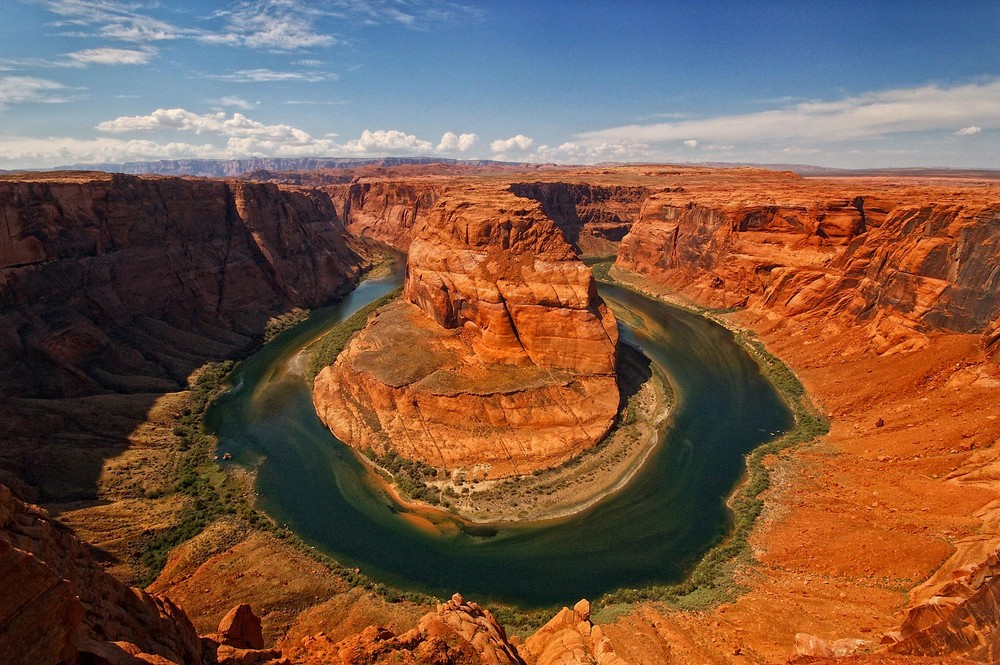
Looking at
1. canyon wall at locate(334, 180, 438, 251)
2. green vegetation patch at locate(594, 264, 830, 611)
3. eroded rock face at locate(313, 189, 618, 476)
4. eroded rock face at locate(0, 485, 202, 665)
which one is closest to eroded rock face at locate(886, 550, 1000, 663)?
green vegetation patch at locate(594, 264, 830, 611)

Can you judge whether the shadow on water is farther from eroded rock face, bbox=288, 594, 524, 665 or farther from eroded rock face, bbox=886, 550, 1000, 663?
eroded rock face, bbox=886, 550, 1000, 663

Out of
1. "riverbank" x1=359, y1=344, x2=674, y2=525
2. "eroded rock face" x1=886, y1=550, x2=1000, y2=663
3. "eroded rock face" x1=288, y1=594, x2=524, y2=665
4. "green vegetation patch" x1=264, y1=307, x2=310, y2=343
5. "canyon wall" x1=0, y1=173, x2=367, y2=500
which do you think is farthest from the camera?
"green vegetation patch" x1=264, y1=307, x2=310, y2=343

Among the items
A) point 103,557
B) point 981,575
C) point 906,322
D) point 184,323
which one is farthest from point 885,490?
point 184,323

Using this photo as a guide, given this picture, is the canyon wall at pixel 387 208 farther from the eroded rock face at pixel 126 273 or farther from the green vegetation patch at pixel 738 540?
the green vegetation patch at pixel 738 540

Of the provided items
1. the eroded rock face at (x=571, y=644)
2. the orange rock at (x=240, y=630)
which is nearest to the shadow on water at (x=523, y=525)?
the eroded rock face at (x=571, y=644)

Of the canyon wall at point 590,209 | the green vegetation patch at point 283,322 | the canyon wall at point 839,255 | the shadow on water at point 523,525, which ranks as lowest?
the shadow on water at point 523,525

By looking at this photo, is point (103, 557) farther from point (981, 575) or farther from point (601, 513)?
point (981, 575)

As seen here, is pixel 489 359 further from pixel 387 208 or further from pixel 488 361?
pixel 387 208
